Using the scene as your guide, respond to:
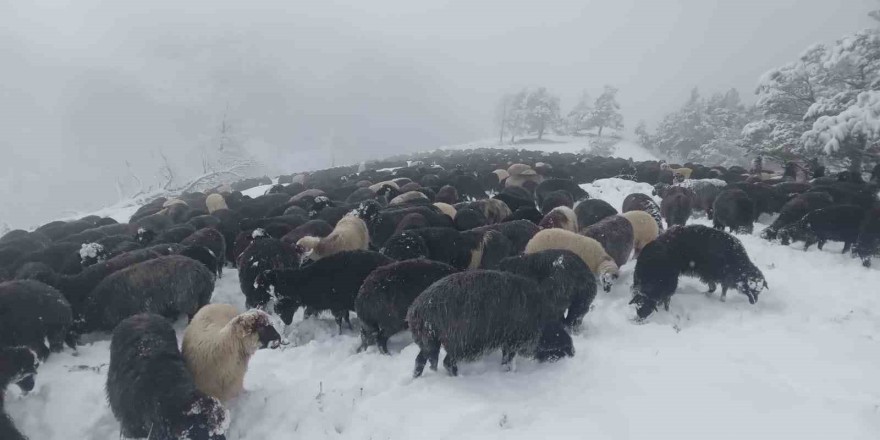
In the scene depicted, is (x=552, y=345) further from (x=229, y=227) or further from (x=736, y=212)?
(x=229, y=227)

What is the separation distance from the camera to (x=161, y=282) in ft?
23.2

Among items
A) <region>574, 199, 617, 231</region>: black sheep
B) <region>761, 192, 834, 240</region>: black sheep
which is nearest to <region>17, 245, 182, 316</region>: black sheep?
<region>574, 199, 617, 231</region>: black sheep

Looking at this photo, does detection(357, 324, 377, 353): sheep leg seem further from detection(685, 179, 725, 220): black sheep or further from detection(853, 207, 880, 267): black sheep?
detection(685, 179, 725, 220): black sheep

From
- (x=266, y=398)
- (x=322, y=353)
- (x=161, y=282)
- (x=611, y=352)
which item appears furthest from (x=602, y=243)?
(x=161, y=282)

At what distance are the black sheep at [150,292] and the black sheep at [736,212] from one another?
11.8 metres

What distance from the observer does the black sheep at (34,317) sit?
19.1 ft

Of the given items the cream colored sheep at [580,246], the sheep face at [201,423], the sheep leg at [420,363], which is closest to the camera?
the sheep face at [201,423]

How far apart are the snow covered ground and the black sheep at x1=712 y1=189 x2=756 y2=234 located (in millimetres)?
4194

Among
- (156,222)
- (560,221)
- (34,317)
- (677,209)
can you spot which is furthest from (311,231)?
(677,209)

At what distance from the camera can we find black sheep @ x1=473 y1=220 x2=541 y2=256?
30.5ft

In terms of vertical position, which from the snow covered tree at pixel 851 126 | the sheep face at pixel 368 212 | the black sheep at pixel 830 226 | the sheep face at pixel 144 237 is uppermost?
the snow covered tree at pixel 851 126

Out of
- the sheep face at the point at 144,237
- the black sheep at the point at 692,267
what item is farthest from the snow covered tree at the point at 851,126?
the sheep face at the point at 144,237

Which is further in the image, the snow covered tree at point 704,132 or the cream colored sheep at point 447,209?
the snow covered tree at point 704,132

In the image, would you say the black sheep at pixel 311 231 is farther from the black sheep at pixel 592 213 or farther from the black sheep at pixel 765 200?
the black sheep at pixel 765 200
